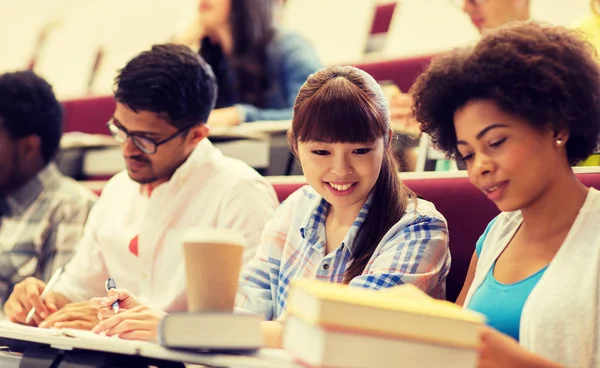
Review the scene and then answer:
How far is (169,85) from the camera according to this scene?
149 centimetres

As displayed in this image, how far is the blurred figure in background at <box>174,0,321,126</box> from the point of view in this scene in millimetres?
2219

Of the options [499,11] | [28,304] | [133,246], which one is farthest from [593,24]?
[28,304]

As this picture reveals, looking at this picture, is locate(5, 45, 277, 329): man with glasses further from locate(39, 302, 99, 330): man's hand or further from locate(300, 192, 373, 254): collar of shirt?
locate(300, 192, 373, 254): collar of shirt

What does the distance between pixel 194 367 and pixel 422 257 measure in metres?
0.42

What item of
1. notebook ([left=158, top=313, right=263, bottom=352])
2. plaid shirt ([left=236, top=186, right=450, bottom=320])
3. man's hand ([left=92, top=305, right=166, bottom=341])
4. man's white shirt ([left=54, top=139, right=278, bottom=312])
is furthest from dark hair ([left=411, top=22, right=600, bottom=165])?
man's white shirt ([left=54, top=139, right=278, bottom=312])

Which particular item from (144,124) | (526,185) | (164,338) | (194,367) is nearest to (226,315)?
(164,338)

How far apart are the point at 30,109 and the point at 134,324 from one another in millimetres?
994

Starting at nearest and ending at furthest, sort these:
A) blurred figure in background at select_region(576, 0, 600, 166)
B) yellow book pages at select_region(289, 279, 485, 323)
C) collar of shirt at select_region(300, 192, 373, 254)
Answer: yellow book pages at select_region(289, 279, 485, 323) < collar of shirt at select_region(300, 192, 373, 254) < blurred figure in background at select_region(576, 0, 600, 166)

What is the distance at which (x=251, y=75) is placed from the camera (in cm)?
→ 224

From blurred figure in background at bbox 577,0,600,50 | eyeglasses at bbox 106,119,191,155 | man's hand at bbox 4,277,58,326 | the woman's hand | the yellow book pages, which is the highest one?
blurred figure in background at bbox 577,0,600,50

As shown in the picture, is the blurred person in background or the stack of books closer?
the stack of books

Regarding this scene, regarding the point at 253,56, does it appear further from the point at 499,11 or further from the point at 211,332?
the point at 211,332

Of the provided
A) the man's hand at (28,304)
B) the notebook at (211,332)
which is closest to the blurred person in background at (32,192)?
the man's hand at (28,304)

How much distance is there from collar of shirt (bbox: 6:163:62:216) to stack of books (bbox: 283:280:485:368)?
4.29 ft
